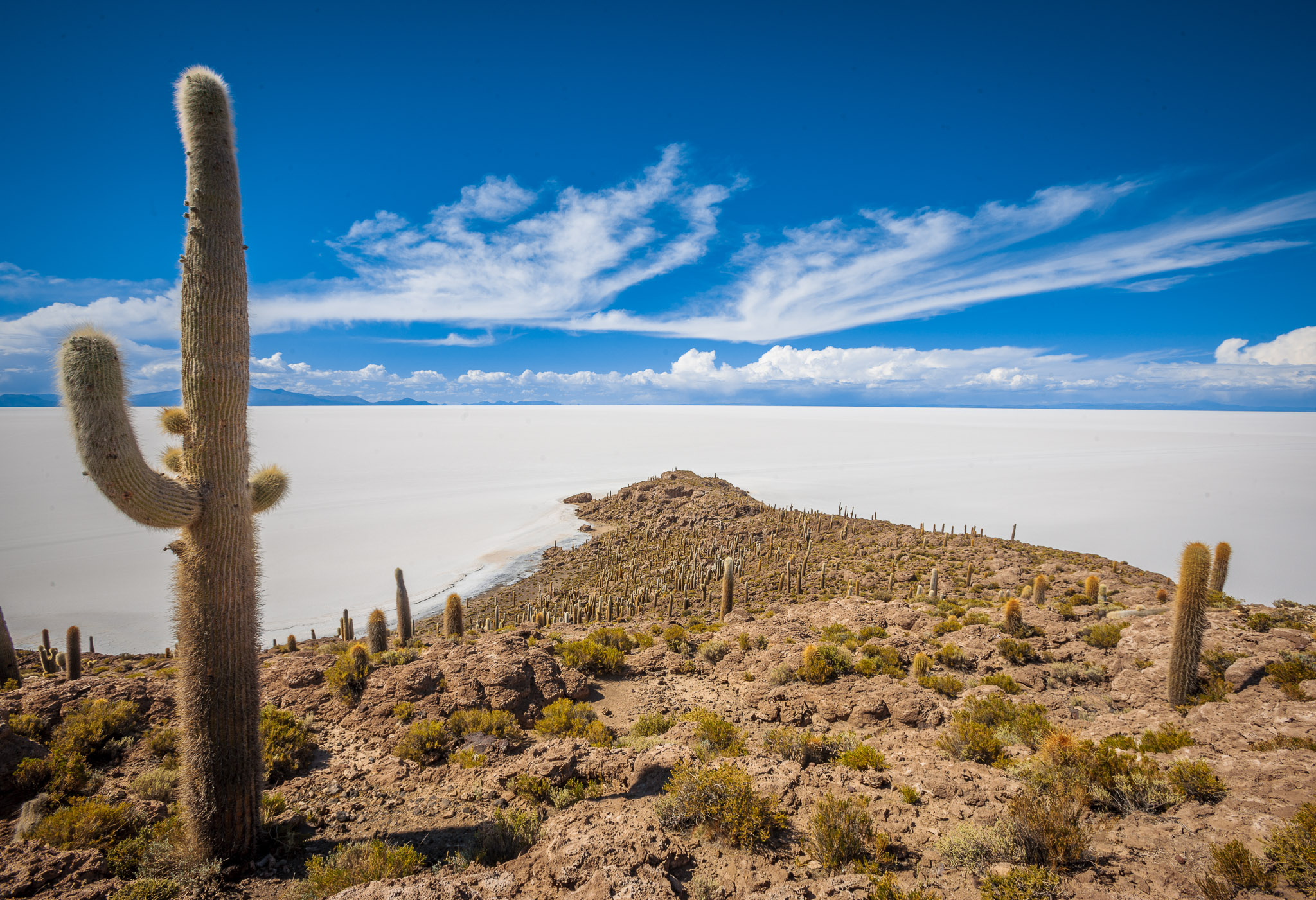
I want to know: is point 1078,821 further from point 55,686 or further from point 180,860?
point 55,686

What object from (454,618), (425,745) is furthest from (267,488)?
(454,618)

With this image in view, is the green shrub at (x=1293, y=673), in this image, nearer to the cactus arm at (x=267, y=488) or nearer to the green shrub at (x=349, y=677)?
the cactus arm at (x=267, y=488)

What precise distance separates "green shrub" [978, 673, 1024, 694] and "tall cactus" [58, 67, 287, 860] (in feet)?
35.6

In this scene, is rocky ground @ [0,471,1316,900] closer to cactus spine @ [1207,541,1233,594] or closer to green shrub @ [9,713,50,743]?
green shrub @ [9,713,50,743]

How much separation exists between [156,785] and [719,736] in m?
6.87

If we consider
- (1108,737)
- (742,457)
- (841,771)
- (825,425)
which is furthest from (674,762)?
(825,425)

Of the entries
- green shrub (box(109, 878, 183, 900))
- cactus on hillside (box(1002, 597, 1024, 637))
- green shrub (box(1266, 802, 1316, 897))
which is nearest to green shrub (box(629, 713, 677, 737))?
green shrub (box(109, 878, 183, 900))

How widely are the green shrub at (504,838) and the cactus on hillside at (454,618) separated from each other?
8.91 m

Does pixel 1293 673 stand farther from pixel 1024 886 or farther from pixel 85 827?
pixel 85 827

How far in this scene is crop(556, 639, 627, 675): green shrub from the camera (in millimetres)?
10602

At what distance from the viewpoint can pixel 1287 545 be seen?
30.8 metres

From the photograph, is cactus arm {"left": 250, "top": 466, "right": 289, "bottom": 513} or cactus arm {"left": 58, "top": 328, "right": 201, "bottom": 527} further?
cactus arm {"left": 250, "top": 466, "right": 289, "bottom": 513}

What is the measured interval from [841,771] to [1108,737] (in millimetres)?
3569

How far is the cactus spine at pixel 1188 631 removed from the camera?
750 cm
